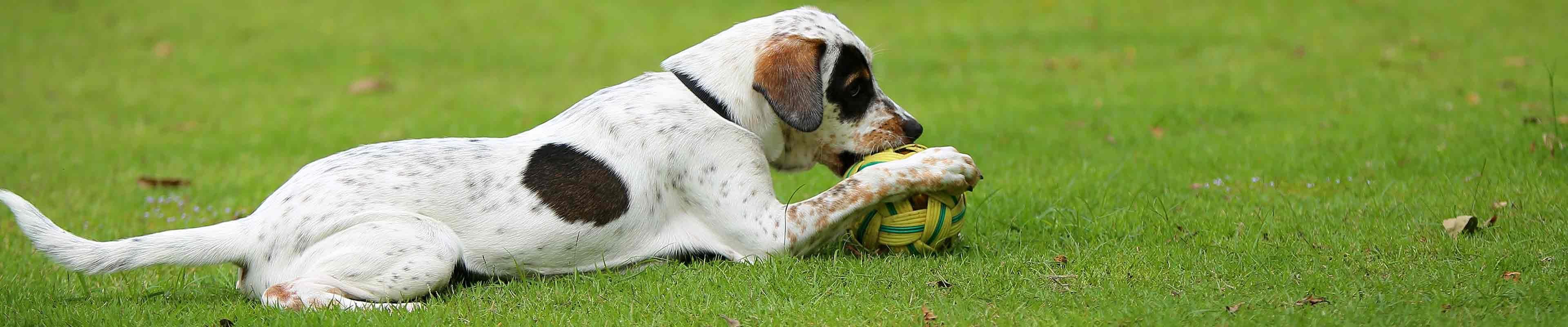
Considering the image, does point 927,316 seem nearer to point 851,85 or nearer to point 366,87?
point 851,85

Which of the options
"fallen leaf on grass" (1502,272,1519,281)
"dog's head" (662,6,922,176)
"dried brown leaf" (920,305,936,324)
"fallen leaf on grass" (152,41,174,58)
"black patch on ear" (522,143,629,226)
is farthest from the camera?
"fallen leaf on grass" (152,41,174,58)

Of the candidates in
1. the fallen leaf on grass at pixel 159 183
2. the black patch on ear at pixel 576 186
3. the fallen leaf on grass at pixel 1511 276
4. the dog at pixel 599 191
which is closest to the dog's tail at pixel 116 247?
the dog at pixel 599 191

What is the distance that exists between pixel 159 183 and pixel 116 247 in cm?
455

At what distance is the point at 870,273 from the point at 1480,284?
2.10 metres

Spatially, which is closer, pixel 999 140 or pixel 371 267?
pixel 371 267

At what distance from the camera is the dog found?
175 inches

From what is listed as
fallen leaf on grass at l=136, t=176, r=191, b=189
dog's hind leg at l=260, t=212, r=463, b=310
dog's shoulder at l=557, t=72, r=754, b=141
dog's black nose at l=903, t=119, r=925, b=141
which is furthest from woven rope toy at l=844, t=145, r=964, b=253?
fallen leaf on grass at l=136, t=176, r=191, b=189

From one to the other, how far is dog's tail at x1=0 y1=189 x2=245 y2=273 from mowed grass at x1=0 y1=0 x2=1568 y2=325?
0.69ft

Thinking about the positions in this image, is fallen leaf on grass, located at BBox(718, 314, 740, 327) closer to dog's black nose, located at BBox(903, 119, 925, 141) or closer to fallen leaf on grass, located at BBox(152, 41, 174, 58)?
dog's black nose, located at BBox(903, 119, 925, 141)

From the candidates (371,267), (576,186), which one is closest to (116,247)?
(371,267)

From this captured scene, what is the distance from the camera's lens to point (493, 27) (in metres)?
16.9

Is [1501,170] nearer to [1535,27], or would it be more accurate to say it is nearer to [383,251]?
[383,251]

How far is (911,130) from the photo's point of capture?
518 centimetres

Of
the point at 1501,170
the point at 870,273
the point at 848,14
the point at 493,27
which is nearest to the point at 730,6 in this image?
the point at 848,14
